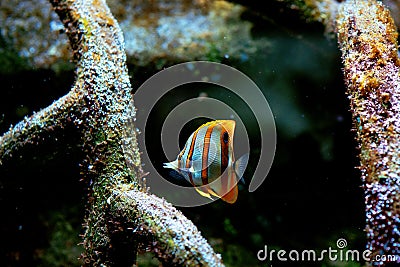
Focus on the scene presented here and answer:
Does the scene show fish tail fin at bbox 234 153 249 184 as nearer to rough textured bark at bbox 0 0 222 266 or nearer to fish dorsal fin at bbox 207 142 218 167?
fish dorsal fin at bbox 207 142 218 167

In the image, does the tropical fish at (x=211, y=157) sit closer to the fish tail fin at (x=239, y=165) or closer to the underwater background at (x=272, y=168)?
the fish tail fin at (x=239, y=165)

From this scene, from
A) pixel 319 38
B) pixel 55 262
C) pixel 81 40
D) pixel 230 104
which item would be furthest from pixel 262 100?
pixel 55 262

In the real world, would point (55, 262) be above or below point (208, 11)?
below

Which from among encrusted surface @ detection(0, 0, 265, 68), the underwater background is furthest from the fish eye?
encrusted surface @ detection(0, 0, 265, 68)

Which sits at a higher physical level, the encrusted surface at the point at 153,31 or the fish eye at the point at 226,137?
the encrusted surface at the point at 153,31

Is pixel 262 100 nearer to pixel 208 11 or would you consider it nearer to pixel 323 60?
pixel 323 60

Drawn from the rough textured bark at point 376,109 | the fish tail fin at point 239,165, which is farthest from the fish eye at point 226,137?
the rough textured bark at point 376,109

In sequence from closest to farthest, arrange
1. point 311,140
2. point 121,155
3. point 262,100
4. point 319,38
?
1. point 121,155
2. point 262,100
3. point 319,38
4. point 311,140
